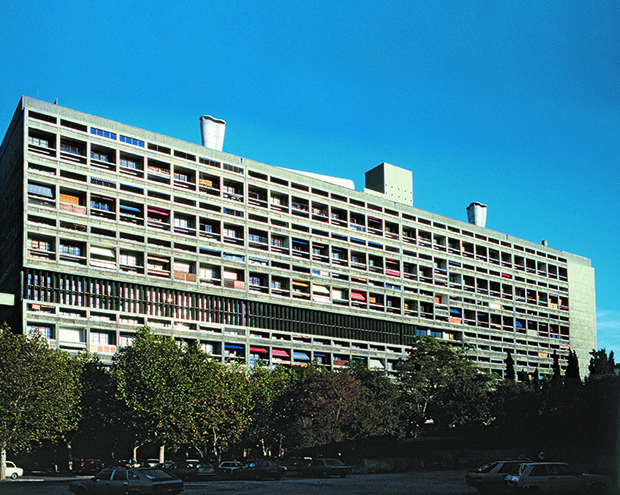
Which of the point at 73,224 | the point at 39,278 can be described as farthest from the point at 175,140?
the point at 39,278

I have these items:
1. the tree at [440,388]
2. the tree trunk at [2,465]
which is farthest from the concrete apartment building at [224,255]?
the tree trunk at [2,465]

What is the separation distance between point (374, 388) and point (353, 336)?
1066 inches

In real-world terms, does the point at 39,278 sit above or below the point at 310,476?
above

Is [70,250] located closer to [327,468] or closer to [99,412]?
[99,412]

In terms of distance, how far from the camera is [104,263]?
87375mm

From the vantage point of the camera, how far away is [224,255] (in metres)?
98.2

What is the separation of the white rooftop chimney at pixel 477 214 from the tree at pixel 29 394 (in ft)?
309

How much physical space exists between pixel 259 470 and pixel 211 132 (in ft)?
189

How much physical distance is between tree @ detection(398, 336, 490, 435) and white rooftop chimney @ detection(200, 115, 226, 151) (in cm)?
3891

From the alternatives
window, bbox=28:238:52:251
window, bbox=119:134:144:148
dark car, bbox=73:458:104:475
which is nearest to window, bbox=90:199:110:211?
window, bbox=28:238:52:251

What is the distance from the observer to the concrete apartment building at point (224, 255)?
84.2 m

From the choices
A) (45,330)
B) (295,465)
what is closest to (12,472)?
(45,330)

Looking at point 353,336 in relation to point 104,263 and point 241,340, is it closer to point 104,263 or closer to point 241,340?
point 241,340

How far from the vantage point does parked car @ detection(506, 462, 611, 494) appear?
34.3 m
